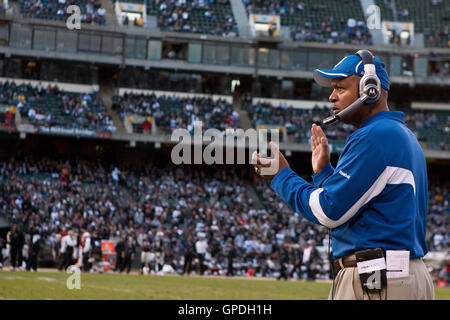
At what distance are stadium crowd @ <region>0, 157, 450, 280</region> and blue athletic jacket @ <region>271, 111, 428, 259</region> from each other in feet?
71.0

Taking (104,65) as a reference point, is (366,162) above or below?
above

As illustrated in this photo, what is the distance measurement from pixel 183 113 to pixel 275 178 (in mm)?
37773

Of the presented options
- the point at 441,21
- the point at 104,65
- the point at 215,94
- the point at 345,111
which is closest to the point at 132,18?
the point at 104,65

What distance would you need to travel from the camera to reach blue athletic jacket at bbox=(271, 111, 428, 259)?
3.58 metres

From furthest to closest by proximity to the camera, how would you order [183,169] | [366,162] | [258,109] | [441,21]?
[441,21] < [258,109] < [183,169] < [366,162]

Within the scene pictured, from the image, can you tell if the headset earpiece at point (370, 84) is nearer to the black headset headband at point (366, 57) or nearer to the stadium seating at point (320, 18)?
the black headset headband at point (366, 57)

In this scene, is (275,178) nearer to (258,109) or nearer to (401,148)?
(401,148)

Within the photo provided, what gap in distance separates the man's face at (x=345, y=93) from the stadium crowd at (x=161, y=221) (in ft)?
70.4

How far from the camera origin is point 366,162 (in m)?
3.58

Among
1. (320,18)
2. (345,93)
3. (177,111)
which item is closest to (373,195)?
(345,93)

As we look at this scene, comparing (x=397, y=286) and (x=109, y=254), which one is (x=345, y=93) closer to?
(x=397, y=286)

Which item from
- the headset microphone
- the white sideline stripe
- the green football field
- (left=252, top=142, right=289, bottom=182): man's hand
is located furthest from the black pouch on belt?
the green football field

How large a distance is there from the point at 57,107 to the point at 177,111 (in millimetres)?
6523

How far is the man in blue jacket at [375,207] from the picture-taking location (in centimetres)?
358
